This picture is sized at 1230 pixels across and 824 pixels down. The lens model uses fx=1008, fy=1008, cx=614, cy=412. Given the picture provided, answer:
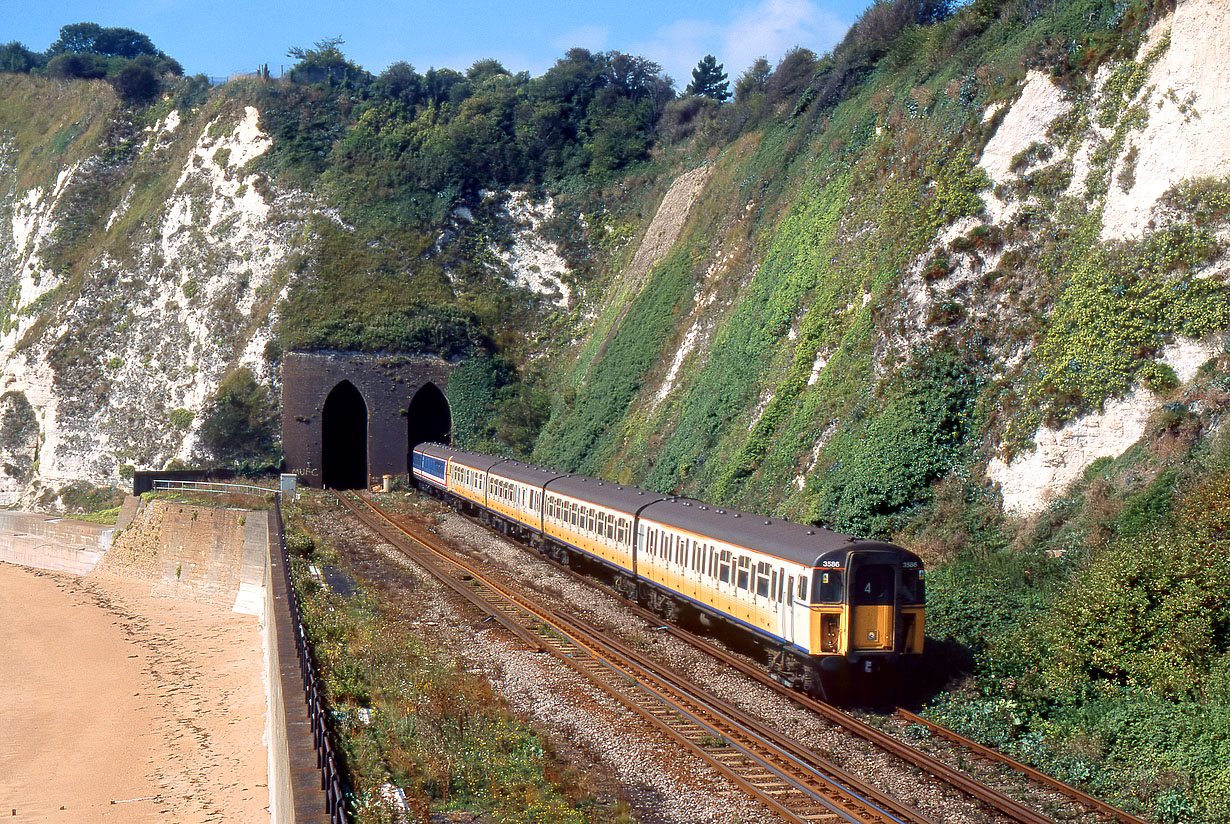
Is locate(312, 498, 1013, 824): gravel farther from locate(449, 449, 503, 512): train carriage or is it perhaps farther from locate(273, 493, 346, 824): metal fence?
locate(449, 449, 503, 512): train carriage

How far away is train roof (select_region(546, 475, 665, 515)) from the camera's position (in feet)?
78.0

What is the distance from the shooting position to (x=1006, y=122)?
2664cm

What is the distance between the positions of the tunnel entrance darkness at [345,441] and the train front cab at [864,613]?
4583 centimetres

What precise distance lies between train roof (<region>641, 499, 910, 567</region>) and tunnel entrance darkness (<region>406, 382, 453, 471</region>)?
35152mm

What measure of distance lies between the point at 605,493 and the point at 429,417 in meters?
32.9

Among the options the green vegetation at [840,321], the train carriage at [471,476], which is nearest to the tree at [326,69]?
the green vegetation at [840,321]

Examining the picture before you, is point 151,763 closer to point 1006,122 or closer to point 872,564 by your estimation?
point 872,564

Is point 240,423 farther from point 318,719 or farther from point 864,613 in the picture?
point 864,613

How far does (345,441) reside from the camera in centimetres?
6031

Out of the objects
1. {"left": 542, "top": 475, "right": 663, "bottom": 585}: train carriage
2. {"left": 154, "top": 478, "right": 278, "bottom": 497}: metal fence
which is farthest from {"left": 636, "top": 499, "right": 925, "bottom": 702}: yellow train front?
{"left": 154, "top": 478, "right": 278, "bottom": 497}: metal fence

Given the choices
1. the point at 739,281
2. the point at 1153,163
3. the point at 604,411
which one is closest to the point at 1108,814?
the point at 1153,163

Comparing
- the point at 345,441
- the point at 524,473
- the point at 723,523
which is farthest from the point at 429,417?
the point at 723,523

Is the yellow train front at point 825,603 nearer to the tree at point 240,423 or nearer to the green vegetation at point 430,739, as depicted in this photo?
the green vegetation at point 430,739

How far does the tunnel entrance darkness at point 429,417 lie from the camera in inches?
2203
